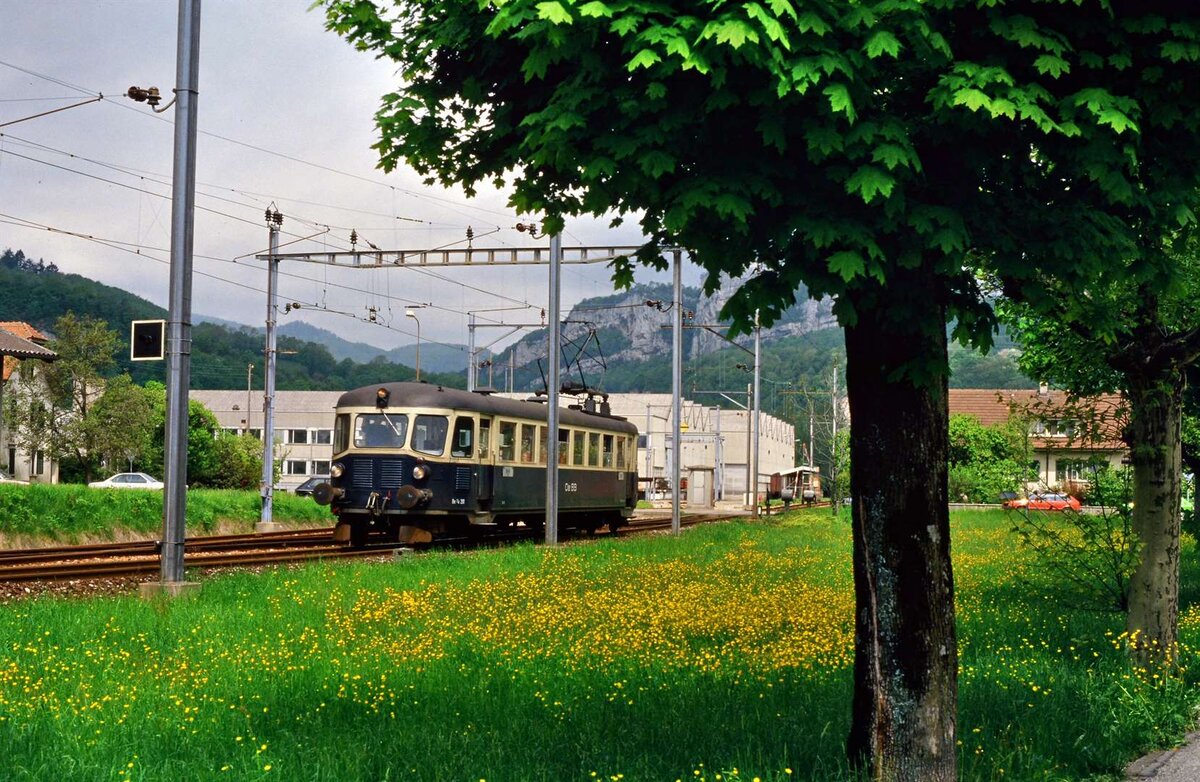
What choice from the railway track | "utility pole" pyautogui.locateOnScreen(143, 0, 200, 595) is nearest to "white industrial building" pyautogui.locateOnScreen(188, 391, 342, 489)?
the railway track

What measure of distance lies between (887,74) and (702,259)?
1173 millimetres

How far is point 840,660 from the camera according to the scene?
10141 mm

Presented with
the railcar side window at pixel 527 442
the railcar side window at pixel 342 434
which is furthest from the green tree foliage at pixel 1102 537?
the railcar side window at pixel 527 442

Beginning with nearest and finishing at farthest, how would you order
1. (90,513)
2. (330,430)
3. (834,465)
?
1. (90,513)
2. (834,465)
3. (330,430)

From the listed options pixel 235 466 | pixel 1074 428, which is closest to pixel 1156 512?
pixel 1074 428

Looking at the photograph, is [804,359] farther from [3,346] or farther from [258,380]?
[3,346]

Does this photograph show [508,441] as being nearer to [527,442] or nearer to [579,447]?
[527,442]

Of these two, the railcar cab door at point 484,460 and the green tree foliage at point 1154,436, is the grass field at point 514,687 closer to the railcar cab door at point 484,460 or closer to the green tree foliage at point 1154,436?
the green tree foliage at point 1154,436

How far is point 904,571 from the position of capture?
654cm

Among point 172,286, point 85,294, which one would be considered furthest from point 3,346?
point 85,294

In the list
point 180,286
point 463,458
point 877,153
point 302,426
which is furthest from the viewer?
point 302,426

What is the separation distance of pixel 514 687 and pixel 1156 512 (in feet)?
18.4

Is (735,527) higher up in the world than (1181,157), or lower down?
lower down

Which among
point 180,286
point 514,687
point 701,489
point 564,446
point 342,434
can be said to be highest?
point 180,286
